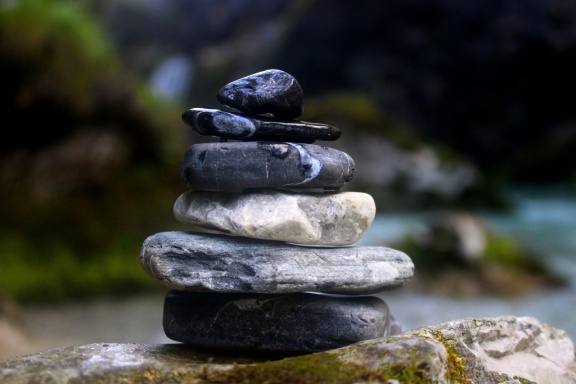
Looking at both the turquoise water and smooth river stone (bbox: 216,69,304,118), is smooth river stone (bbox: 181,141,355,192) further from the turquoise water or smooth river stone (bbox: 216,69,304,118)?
the turquoise water

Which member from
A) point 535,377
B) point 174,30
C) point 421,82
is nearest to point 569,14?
point 421,82

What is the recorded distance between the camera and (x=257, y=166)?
11.7 ft

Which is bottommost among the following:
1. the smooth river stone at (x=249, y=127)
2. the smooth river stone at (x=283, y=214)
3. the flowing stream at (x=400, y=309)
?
the flowing stream at (x=400, y=309)

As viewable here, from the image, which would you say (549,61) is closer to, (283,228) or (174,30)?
(174,30)

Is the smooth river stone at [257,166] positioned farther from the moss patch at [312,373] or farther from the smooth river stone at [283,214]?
the moss patch at [312,373]

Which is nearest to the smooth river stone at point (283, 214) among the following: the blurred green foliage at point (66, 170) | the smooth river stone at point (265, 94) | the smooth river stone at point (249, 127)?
the smooth river stone at point (249, 127)

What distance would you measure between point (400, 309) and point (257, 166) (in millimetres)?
6146

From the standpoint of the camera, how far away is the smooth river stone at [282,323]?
3607mm

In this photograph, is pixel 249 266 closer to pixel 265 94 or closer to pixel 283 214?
Result: pixel 283 214

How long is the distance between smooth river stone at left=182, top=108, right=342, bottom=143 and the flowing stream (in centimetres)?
467

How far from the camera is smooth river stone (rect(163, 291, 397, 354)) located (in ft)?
11.8

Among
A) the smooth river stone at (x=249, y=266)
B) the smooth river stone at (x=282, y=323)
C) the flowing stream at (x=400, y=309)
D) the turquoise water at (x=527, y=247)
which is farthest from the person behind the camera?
the turquoise water at (x=527, y=247)

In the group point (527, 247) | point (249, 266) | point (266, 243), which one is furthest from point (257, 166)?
point (527, 247)

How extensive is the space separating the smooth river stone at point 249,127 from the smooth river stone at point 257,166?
0.29ft
